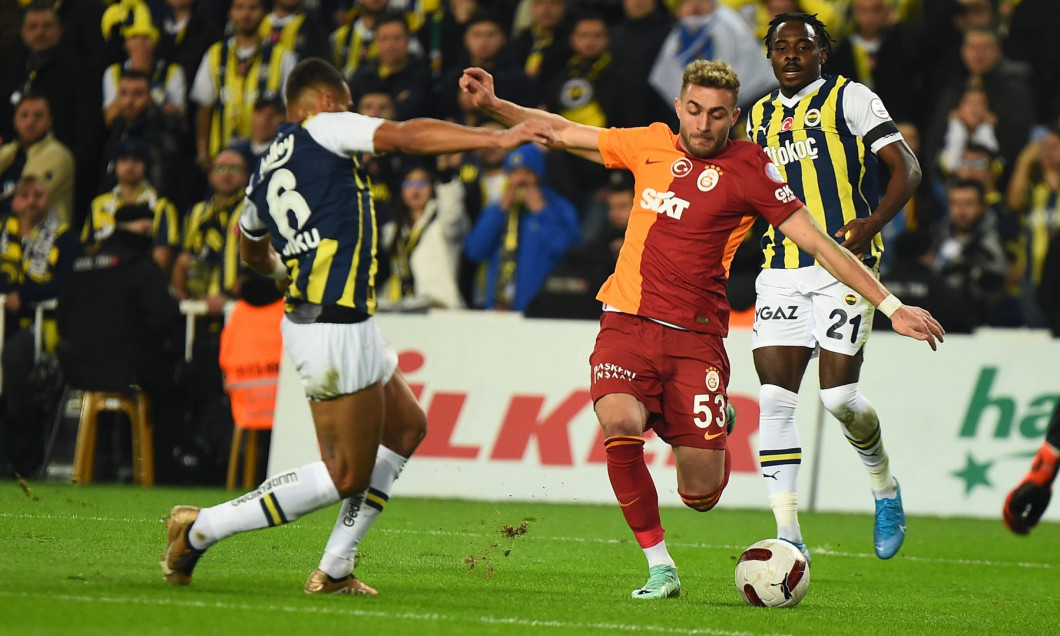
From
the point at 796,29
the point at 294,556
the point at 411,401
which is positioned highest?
the point at 796,29

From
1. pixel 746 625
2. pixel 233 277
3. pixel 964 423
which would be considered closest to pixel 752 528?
pixel 964 423

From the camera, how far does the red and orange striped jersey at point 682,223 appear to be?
685 centimetres

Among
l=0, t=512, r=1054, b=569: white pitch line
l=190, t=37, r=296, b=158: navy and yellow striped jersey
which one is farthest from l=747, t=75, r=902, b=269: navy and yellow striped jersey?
l=190, t=37, r=296, b=158: navy and yellow striped jersey

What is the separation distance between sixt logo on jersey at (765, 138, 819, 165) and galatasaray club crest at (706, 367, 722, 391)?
149cm

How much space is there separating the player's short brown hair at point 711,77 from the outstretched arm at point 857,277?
635 mm

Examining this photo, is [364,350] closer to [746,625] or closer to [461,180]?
[746,625]

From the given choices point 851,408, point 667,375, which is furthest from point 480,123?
point 667,375

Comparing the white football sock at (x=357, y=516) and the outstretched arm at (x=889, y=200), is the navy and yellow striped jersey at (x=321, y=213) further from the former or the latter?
the outstretched arm at (x=889, y=200)

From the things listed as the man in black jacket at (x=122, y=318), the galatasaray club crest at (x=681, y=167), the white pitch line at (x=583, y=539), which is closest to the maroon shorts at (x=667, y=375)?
the galatasaray club crest at (x=681, y=167)

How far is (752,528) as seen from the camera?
34.7 ft

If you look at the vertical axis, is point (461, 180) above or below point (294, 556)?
above

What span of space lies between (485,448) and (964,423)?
3.75 metres

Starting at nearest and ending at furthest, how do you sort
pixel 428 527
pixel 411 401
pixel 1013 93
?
pixel 411 401, pixel 428 527, pixel 1013 93

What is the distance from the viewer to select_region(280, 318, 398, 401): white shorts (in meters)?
6.12
